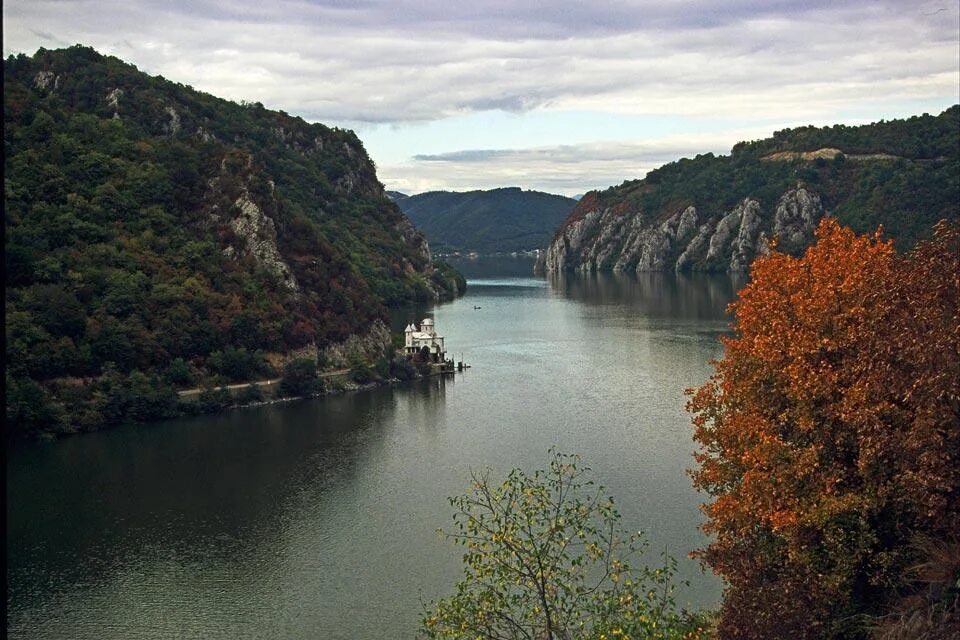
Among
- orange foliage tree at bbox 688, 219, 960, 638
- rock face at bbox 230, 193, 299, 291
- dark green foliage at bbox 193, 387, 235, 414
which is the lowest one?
dark green foliage at bbox 193, 387, 235, 414

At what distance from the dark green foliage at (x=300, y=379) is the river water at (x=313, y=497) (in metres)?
1.42

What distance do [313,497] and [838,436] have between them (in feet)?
87.7

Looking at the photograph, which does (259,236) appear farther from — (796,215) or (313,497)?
(796,215)

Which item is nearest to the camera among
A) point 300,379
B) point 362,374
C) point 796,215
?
point 300,379

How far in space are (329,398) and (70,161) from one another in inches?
1126

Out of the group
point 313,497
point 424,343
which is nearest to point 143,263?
point 424,343

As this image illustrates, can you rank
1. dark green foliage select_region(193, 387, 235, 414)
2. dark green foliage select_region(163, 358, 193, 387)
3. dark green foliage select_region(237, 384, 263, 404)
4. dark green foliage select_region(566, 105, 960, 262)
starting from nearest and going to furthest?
1. dark green foliage select_region(193, 387, 235, 414)
2. dark green foliage select_region(163, 358, 193, 387)
3. dark green foliage select_region(237, 384, 263, 404)
4. dark green foliage select_region(566, 105, 960, 262)

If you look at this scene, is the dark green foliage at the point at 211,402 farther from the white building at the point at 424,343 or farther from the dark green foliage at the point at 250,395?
the white building at the point at 424,343

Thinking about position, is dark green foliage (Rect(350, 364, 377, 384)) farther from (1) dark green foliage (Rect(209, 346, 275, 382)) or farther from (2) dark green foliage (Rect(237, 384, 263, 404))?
(2) dark green foliage (Rect(237, 384, 263, 404))

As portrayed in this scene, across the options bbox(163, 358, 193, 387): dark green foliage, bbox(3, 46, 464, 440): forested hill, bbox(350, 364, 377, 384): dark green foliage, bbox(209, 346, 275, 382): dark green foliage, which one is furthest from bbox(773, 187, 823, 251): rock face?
bbox(163, 358, 193, 387): dark green foliage

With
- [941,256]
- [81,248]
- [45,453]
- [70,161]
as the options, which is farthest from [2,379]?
[70,161]

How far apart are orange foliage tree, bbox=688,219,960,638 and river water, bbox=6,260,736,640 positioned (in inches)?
332

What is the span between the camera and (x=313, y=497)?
144 feet

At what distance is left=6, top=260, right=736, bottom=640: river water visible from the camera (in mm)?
31938
